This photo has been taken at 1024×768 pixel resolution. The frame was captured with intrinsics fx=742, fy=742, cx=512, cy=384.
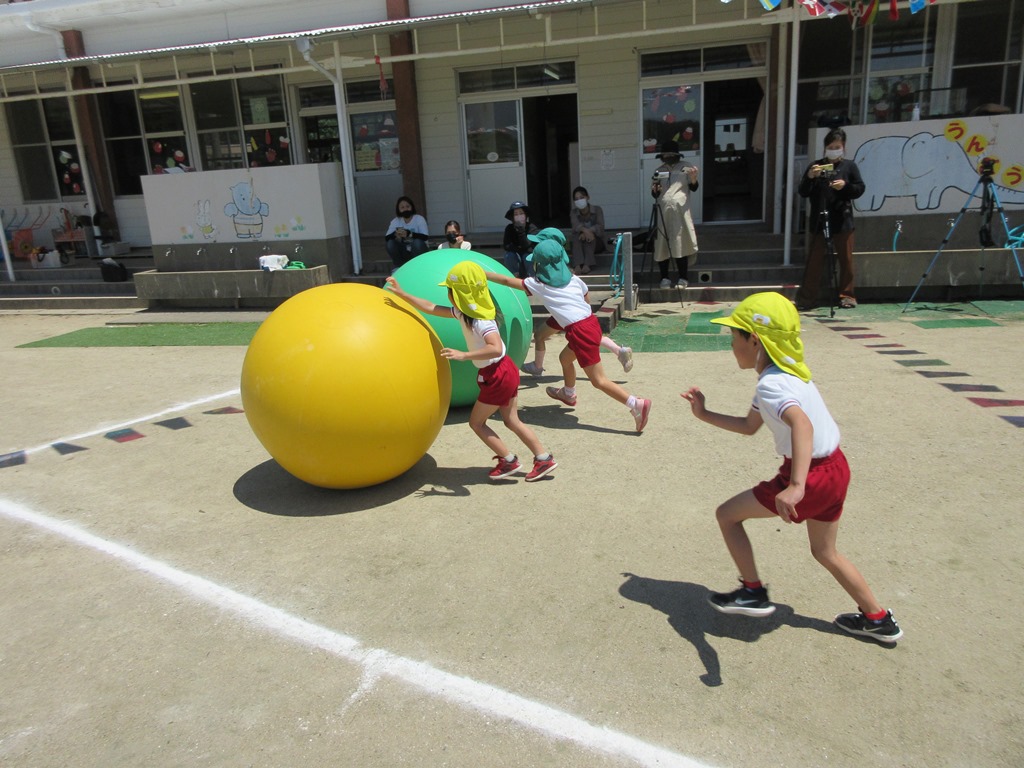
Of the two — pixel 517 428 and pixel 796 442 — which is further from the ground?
pixel 796 442

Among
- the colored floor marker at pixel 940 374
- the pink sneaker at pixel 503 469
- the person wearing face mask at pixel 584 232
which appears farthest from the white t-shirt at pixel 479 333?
the person wearing face mask at pixel 584 232

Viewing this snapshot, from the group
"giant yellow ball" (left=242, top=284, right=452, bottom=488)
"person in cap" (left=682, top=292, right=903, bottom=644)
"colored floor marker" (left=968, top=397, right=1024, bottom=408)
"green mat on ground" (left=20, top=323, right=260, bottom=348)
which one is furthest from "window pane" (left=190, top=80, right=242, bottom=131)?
"person in cap" (left=682, top=292, right=903, bottom=644)

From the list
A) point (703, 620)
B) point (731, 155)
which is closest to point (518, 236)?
point (731, 155)

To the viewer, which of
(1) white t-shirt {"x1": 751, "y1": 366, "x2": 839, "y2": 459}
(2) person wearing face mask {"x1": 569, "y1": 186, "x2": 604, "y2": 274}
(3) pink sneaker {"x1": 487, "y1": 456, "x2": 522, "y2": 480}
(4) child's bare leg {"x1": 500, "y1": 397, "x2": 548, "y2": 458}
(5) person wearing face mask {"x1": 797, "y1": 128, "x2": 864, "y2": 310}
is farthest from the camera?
(2) person wearing face mask {"x1": 569, "y1": 186, "x2": 604, "y2": 274}

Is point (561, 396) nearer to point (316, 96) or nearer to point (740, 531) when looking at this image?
point (740, 531)

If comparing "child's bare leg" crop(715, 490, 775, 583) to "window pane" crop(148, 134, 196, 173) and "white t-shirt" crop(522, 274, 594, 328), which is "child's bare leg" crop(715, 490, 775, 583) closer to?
"white t-shirt" crop(522, 274, 594, 328)

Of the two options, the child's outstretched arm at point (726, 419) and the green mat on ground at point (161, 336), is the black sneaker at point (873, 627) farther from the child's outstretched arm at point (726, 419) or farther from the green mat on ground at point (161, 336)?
the green mat on ground at point (161, 336)

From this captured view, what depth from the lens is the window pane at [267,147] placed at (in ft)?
53.5

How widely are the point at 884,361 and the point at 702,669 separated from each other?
560cm

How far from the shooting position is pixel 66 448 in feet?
21.2

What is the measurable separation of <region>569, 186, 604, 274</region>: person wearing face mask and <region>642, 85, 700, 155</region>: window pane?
287 cm

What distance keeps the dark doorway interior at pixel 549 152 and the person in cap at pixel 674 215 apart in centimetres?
379

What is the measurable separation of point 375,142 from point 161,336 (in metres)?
6.64

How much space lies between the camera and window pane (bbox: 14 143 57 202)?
17.8 meters
